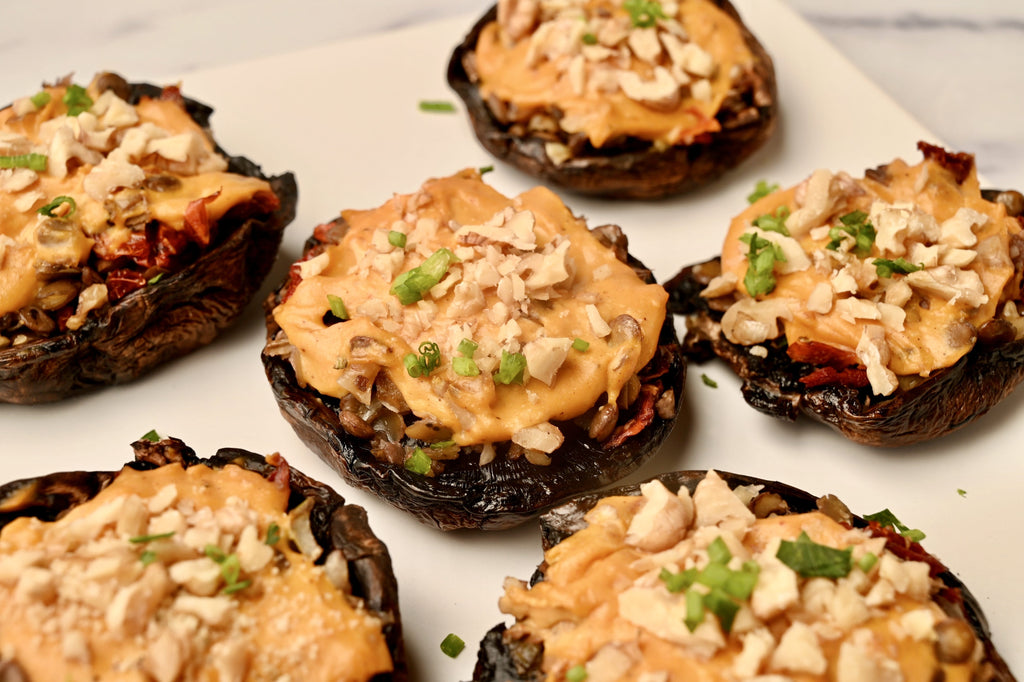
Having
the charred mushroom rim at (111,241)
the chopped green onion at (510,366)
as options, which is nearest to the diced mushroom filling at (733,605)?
the chopped green onion at (510,366)

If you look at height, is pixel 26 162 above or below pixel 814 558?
above

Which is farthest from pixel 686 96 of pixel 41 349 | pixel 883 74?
pixel 41 349

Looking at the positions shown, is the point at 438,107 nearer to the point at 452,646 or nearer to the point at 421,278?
the point at 421,278

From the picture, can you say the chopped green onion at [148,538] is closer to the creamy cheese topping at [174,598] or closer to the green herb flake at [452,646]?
the creamy cheese topping at [174,598]

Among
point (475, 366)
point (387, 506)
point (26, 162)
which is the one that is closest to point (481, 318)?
point (475, 366)

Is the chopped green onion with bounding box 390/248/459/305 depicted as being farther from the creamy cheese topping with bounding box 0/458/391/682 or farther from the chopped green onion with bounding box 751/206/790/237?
the chopped green onion with bounding box 751/206/790/237
